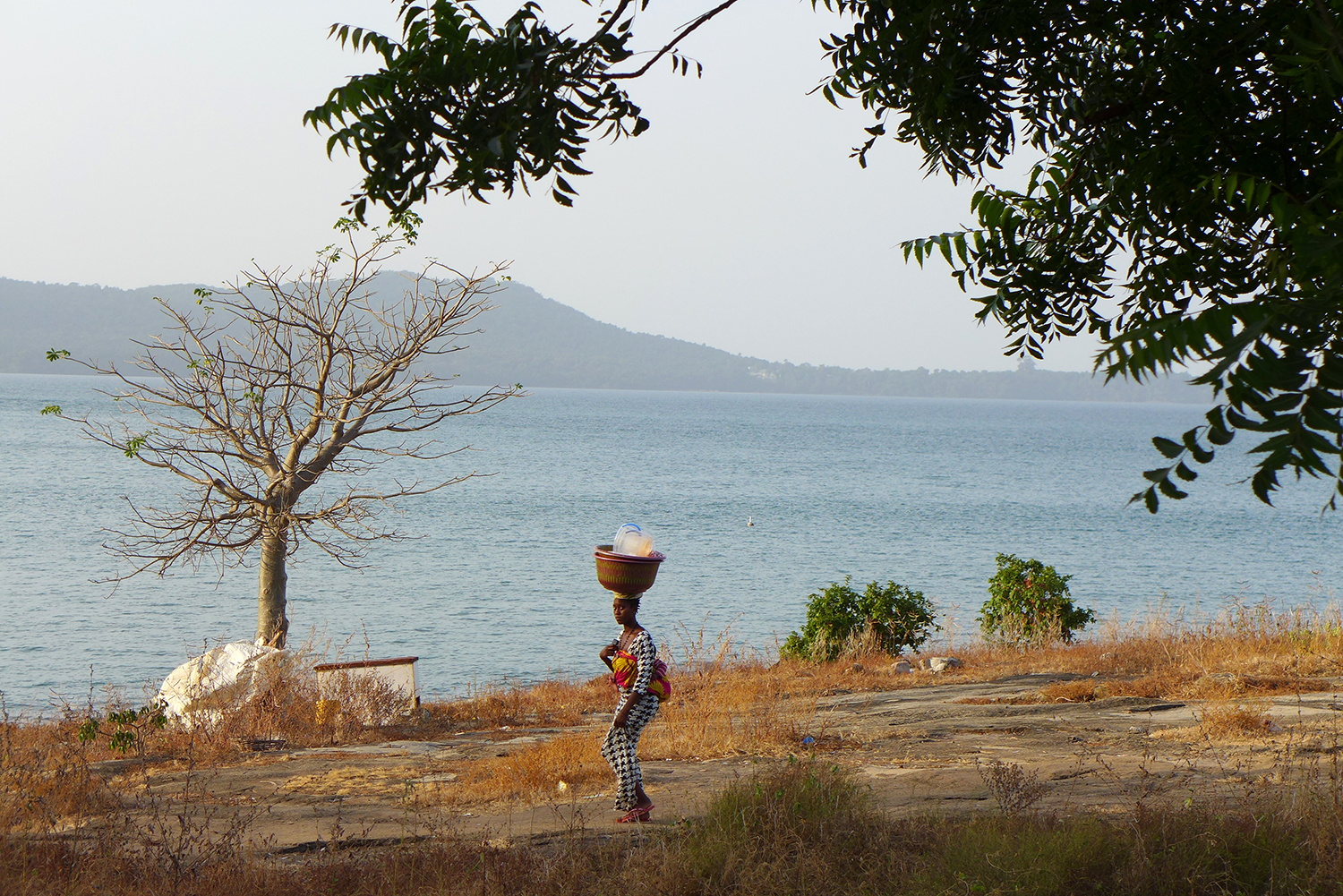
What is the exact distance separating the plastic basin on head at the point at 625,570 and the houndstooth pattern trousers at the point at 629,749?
713 mm

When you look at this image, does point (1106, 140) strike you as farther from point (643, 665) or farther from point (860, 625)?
point (860, 625)

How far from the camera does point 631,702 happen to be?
6773 mm

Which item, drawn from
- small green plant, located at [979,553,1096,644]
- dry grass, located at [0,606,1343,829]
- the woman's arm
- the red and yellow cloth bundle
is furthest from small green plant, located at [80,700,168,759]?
small green plant, located at [979,553,1096,644]

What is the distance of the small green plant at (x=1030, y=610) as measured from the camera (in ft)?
57.6

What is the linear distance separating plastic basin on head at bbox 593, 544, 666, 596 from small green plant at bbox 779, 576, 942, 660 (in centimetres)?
1043

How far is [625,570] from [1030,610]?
12831 millimetres

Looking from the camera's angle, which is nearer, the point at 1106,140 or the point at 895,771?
the point at 1106,140

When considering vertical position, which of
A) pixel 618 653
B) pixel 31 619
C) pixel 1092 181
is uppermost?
pixel 1092 181

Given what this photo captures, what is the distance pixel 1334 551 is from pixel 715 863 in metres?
54.4

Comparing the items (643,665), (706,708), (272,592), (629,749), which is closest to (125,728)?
(272,592)

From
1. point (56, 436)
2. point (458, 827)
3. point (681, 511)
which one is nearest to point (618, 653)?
point (458, 827)

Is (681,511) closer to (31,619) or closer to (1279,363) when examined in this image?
(31,619)

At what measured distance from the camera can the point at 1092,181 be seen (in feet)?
15.9

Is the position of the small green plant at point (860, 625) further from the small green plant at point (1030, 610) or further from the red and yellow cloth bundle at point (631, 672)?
the red and yellow cloth bundle at point (631, 672)
